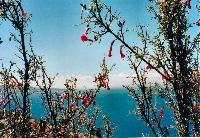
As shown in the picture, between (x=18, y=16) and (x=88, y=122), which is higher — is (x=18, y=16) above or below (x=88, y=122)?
above

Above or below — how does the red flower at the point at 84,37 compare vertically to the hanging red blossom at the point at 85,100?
above

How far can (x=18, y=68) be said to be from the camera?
13.0m

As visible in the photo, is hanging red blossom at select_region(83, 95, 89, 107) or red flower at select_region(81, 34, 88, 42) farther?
hanging red blossom at select_region(83, 95, 89, 107)

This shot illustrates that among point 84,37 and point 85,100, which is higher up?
point 84,37

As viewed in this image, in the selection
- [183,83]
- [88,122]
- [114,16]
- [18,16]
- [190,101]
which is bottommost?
[88,122]

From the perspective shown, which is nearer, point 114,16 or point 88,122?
point 114,16

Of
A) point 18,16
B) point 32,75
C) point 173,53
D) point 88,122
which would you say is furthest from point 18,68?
point 173,53

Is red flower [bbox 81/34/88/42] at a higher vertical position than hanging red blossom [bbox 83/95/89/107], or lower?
higher

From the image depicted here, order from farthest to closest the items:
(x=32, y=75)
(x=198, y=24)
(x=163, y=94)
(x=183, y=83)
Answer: (x=32, y=75), (x=163, y=94), (x=198, y=24), (x=183, y=83)

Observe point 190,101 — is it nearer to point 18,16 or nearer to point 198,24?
point 198,24

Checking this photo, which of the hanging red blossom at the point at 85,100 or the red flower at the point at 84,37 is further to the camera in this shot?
the hanging red blossom at the point at 85,100

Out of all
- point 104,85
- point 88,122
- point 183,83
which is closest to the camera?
point 183,83

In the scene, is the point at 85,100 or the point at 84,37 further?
the point at 85,100

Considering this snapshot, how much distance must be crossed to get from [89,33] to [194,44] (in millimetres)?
3335
